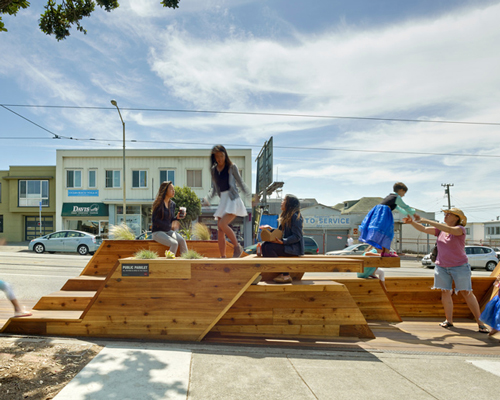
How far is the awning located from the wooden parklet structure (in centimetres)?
2490

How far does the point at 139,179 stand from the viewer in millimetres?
28297

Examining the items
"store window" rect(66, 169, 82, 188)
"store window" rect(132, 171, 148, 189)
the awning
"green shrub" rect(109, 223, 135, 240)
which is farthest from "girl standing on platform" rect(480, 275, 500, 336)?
"store window" rect(66, 169, 82, 188)

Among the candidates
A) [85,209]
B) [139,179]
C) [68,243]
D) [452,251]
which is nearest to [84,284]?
[452,251]

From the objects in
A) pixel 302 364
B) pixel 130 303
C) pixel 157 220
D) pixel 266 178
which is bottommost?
pixel 302 364

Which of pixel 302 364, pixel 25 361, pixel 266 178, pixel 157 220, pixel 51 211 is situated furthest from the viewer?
pixel 51 211

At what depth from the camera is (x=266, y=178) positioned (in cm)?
2648

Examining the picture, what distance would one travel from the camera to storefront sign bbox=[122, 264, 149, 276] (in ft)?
13.0

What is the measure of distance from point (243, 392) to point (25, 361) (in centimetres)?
195

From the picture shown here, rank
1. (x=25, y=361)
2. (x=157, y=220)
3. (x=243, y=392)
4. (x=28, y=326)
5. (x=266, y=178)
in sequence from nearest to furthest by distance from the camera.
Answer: (x=243, y=392), (x=25, y=361), (x=28, y=326), (x=157, y=220), (x=266, y=178)

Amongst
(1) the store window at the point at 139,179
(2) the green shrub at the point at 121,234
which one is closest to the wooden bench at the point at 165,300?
(2) the green shrub at the point at 121,234

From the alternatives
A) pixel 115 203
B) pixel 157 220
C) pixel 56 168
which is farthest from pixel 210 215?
pixel 157 220

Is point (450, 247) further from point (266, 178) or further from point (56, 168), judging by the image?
point (56, 168)

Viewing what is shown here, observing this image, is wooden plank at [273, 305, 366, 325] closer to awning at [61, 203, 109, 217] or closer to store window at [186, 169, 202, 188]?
store window at [186, 169, 202, 188]

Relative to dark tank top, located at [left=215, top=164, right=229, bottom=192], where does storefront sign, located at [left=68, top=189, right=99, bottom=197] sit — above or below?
above
